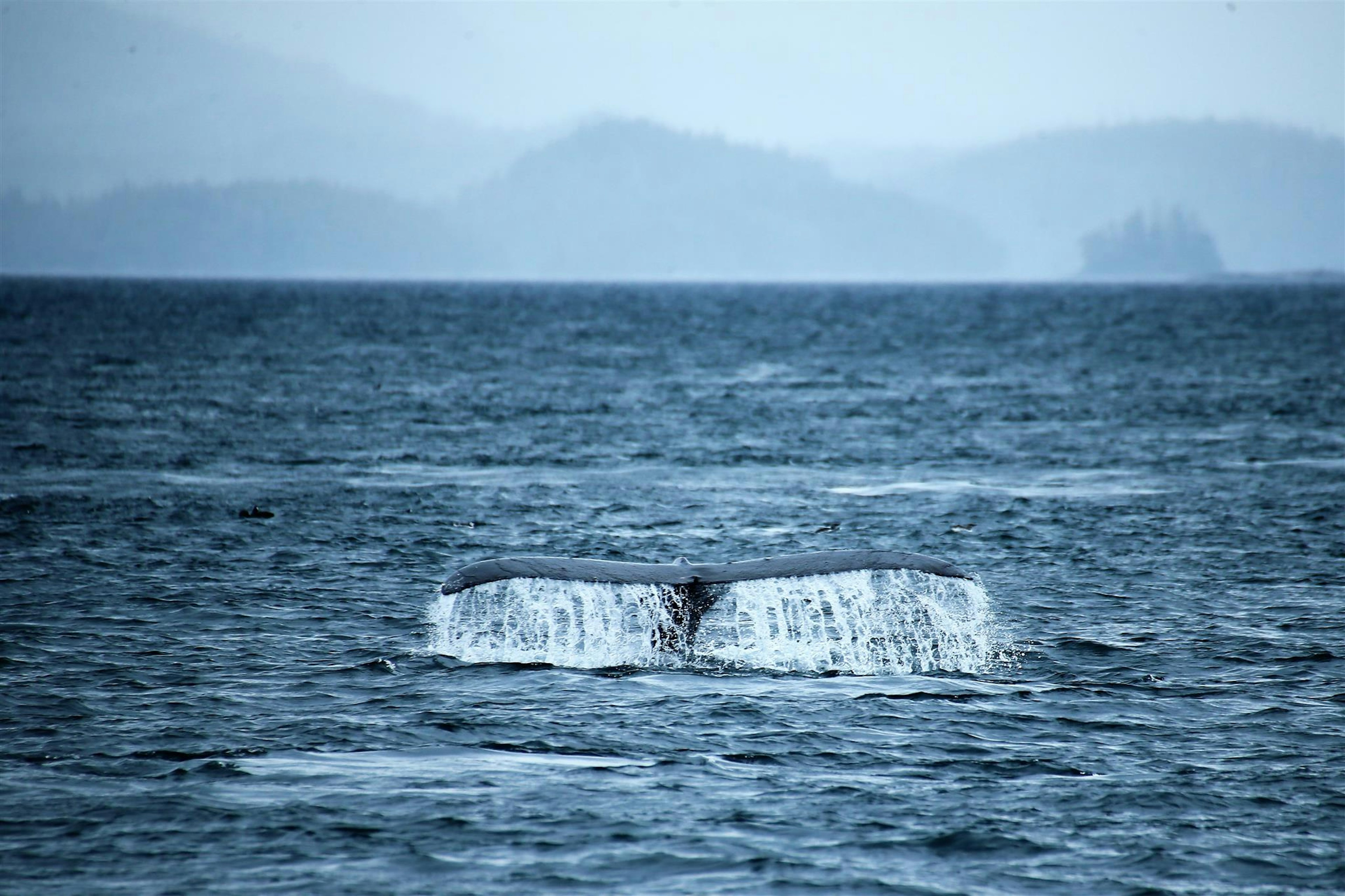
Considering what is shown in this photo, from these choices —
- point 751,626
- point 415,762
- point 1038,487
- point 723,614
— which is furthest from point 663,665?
point 1038,487

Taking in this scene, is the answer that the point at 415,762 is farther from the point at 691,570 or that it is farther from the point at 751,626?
the point at 751,626

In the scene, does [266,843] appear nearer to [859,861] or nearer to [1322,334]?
[859,861]

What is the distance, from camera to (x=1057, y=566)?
2278 cm

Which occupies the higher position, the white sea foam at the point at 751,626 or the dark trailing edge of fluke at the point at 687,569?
the dark trailing edge of fluke at the point at 687,569

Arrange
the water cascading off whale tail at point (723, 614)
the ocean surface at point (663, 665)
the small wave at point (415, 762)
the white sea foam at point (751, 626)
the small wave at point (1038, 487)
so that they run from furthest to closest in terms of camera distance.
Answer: the small wave at point (1038, 487), the white sea foam at point (751, 626), the water cascading off whale tail at point (723, 614), the small wave at point (415, 762), the ocean surface at point (663, 665)

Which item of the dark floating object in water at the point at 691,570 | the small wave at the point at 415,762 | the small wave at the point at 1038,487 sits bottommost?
the small wave at the point at 415,762

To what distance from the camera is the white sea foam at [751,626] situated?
16.7 meters

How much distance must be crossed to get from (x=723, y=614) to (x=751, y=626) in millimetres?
636

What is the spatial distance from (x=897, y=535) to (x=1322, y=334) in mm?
80922

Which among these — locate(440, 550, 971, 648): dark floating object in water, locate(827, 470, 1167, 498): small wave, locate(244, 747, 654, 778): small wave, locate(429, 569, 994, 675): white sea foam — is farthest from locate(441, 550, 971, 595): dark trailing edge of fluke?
locate(827, 470, 1167, 498): small wave

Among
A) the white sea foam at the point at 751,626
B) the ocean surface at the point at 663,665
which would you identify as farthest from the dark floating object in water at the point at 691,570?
the ocean surface at the point at 663,665

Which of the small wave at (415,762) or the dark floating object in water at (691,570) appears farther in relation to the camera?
the dark floating object in water at (691,570)

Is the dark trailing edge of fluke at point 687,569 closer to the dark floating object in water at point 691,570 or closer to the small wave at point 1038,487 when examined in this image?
the dark floating object in water at point 691,570

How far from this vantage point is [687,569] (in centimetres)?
1420
